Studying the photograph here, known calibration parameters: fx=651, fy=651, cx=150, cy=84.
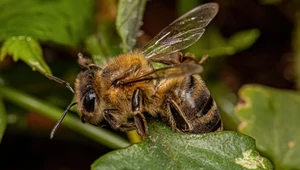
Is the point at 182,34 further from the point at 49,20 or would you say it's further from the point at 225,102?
the point at 225,102

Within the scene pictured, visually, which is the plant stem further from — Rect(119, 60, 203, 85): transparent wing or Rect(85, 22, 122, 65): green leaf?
Rect(119, 60, 203, 85): transparent wing

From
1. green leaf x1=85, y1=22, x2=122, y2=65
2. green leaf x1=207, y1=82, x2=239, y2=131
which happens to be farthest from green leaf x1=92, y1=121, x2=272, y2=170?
green leaf x1=207, y1=82, x2=239, y2=131

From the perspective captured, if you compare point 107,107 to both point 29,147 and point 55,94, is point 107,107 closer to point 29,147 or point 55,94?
point 55,94

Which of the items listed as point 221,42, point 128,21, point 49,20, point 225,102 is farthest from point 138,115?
point 221,42

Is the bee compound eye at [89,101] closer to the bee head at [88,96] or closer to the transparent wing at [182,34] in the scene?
the bee head at [88,96]

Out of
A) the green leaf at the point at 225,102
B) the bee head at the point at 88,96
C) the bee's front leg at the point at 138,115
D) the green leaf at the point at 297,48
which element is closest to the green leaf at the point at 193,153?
the bee's front leg at the point at 138,115
